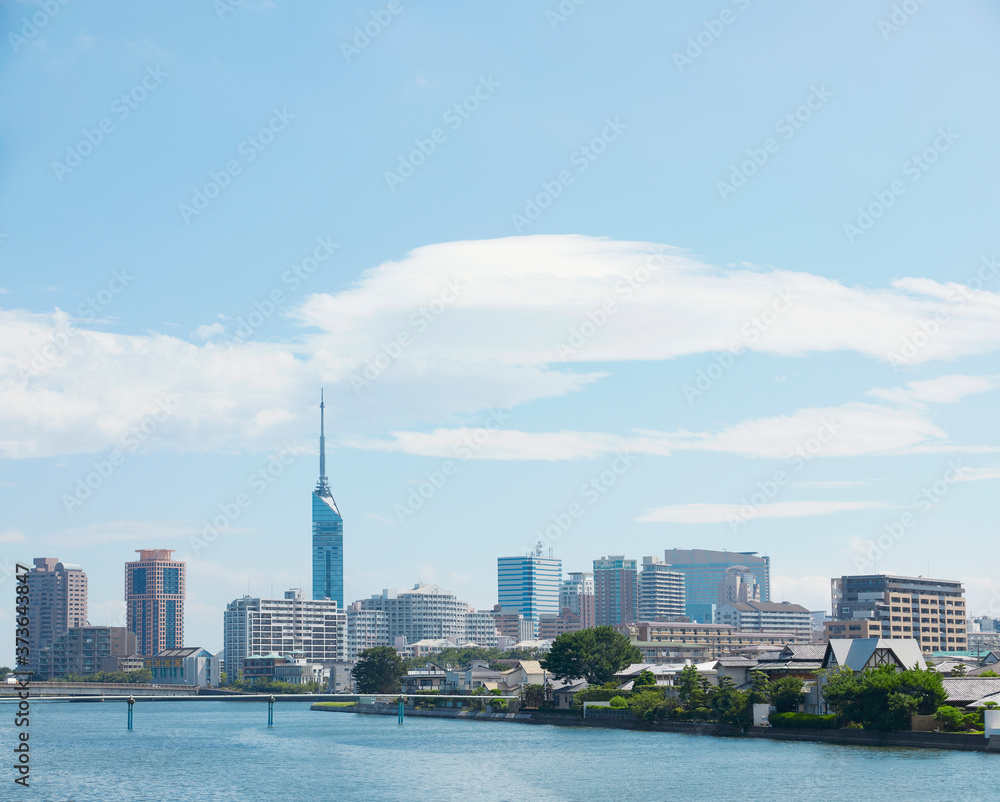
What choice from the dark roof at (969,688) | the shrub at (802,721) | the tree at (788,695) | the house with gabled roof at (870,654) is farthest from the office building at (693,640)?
the dark roof at (969,688)

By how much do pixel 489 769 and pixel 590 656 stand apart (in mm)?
45314

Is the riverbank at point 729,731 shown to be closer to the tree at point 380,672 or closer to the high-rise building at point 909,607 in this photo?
the tree at point 380,672

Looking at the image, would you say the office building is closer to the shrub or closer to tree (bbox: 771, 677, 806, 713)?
tree (bbox: 771, 677, 806, 713)

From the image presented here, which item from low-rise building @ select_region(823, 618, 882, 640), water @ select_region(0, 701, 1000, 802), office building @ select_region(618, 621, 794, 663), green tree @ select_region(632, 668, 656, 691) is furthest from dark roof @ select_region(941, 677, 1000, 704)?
low-rise building @ select_region(823, 618, 882, 640)

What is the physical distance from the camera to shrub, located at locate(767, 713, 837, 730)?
63438mm

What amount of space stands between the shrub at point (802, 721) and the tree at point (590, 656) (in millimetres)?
32750

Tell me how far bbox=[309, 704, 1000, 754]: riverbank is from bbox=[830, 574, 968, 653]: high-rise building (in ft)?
227

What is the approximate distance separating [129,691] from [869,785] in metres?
164

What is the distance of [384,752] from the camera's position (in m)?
68.2

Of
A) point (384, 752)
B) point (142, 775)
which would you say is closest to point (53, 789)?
point (142, 775)

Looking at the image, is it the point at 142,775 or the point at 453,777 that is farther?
the point at 142,775

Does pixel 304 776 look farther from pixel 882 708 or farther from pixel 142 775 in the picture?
pixel 882 708

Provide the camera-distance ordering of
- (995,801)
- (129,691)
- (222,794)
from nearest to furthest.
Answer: (995,801), (222,794), (129,691)

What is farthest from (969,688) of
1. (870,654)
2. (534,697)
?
(534,697)
